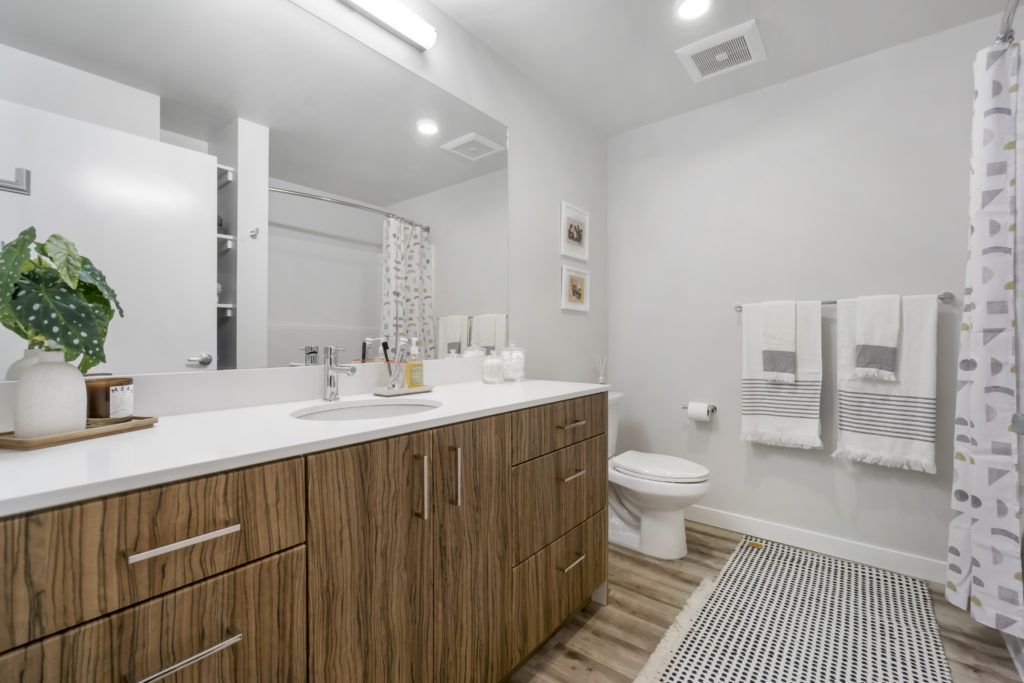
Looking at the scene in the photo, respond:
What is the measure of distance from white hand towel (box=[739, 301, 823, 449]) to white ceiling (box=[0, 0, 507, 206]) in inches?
65.3

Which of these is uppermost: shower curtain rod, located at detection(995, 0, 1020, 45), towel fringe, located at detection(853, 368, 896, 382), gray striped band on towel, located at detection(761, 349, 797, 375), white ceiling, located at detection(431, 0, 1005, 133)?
white ceiling, located at detection(431, 0, 1005, 133)

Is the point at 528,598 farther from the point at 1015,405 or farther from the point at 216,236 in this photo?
the point at 1015,405

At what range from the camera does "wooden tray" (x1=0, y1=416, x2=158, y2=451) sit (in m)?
0.76

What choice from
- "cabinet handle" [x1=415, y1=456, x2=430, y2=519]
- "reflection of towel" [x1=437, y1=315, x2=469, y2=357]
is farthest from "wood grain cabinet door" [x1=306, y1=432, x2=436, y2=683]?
"reflection of towel" [x1=437, y1=315, x2=469, y2=357]

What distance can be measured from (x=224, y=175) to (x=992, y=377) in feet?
8.01

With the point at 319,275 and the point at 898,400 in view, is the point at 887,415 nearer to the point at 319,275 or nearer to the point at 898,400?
the point at 898,400

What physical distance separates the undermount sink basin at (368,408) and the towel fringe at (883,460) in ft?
6.30

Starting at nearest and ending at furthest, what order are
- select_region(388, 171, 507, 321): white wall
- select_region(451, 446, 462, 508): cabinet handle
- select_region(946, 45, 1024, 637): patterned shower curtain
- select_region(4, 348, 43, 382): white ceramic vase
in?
Answer: select_region(4, 348, 43, 382): white ceramic vase
select_region(451, 446, 462, 508): cabinet handle
select_region(946, 45, 1024, 637): patterned shower curtain
select_region(388, 171, 507, 321): white wall

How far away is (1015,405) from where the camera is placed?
1.43m

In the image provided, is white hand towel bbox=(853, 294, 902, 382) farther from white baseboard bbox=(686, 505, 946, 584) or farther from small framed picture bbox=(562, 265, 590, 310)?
small framed picture bbox=(562, 265, 590, 310)

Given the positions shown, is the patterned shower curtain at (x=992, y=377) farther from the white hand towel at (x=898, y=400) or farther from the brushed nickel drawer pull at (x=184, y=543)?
the brushed nickel drawer pull at (x=184, y=543)

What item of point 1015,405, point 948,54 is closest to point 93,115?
point 1015,405

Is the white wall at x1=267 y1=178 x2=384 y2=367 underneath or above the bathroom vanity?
above

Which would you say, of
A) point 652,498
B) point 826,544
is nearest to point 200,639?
point 652,498
